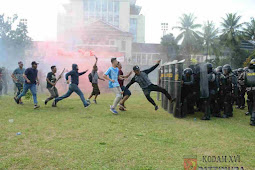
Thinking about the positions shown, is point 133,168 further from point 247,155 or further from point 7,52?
point 7,52

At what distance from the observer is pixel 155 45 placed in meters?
53.7

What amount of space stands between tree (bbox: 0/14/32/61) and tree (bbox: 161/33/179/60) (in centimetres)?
2354

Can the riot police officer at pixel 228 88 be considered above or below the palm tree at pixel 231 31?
below

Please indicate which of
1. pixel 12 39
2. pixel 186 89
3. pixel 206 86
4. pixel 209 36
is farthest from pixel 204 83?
pixel 209 36

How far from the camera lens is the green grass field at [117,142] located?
367 cm

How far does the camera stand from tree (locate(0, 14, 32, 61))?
30250 mm

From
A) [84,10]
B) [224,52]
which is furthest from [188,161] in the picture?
[84,10]

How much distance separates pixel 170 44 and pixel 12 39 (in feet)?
86.6

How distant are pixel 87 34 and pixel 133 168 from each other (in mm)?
39660

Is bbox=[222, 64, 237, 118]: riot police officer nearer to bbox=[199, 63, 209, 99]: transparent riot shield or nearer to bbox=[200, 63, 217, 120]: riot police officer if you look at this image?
bbox=[200, 63, 217, 120]: riot police officer

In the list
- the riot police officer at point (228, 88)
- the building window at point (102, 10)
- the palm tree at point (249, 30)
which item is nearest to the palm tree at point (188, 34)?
the palm tree at point (249, 30)

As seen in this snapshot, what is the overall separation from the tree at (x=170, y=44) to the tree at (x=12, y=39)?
927 inches

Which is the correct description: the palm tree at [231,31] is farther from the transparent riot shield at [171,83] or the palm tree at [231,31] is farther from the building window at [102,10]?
the transparent riot shield at [171,83]

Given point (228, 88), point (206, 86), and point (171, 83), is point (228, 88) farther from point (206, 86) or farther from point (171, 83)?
point (171, 83)
